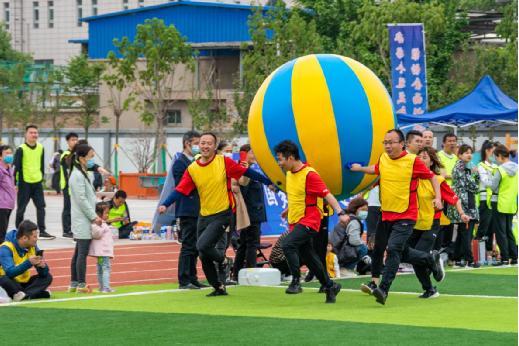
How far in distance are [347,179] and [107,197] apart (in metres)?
12.3

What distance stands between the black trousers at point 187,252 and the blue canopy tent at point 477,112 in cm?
1171

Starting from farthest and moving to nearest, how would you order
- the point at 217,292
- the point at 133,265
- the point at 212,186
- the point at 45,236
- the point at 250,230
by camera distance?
1. the point at 45,236
2. the point at 133,265
3. the point at 250,230
4. the point at 217,292
5. the point at 212,186

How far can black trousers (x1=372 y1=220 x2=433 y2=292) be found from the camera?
44.4 ft

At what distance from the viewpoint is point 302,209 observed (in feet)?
46.2

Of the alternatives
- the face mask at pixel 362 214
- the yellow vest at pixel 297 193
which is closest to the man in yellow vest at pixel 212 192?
the yellow vest at pixel 297 193

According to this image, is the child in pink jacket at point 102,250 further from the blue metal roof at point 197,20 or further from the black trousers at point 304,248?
the blue metal roof at point 197,20

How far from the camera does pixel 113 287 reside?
53.7 ft

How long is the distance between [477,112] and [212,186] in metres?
13.4

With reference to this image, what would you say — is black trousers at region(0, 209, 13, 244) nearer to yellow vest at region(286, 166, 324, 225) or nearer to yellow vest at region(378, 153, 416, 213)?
yellow vest at region(286, 166, 324, 225)

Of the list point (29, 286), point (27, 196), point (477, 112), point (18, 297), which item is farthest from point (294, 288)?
point (477, 112)

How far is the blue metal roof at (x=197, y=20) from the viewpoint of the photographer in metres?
65.8

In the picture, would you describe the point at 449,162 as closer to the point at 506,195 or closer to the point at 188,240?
the point at 506,195

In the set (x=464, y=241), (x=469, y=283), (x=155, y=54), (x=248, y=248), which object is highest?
(x=155, y=54)

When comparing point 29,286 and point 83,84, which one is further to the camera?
point 83,84
